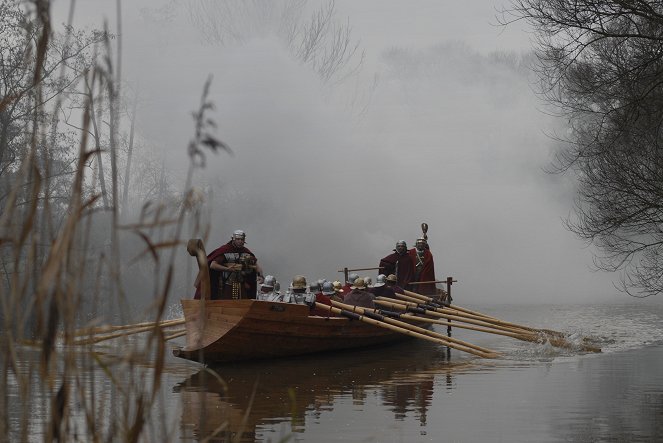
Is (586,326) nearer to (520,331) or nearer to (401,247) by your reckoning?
(401,247)

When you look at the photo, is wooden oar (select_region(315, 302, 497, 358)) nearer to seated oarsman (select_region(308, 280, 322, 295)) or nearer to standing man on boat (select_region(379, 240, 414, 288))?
seated oarsman (select_region(308, 280, 322, 295))

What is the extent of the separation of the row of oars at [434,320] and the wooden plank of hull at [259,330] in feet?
1.37

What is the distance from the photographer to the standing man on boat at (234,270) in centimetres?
1705

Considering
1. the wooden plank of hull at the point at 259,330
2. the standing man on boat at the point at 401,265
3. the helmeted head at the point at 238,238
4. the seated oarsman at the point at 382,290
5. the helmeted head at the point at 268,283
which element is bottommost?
the wooden plank of hull at the point at 259,330

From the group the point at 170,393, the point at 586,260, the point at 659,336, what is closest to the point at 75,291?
the point at 170,393

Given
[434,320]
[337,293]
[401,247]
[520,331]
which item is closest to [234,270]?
[434,320]

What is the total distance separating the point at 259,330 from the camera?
16375 mm

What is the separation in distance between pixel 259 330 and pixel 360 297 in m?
3.86

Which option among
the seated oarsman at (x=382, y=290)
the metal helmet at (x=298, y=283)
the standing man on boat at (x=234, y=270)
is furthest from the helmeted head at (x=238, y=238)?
the seated oarsman at (x=382, y=290)

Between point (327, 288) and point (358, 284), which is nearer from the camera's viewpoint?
point (358, 284)

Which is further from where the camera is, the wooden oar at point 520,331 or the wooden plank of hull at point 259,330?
the wooden oar at point 520,331

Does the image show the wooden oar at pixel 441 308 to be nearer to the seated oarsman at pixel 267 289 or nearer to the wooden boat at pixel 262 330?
the wooden boat at pixel 262 330

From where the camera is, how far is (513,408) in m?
11.8

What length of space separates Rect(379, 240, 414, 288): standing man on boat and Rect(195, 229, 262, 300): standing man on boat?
7.69m
